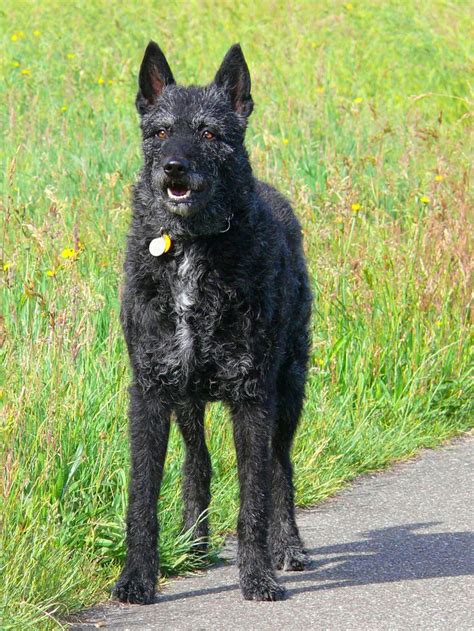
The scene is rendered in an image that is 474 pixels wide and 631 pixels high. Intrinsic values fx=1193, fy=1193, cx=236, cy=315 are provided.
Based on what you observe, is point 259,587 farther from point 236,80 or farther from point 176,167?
point 236,80

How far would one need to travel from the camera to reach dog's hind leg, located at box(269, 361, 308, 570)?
5.07m

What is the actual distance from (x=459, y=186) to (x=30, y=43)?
20.1ft

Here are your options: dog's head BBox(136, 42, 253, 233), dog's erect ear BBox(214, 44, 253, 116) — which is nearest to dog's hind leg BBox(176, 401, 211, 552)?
dog's head BBox(136, 42, 253, 233)

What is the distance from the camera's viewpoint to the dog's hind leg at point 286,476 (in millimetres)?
5066

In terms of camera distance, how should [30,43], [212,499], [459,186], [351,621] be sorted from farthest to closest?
[30,43]
[459,186]
[212,499]
[351,621]

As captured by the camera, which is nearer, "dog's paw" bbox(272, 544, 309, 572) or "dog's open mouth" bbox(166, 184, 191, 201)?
"dog's open mouth" bbox(166, 184, 191, 201)

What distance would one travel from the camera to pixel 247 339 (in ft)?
15.2

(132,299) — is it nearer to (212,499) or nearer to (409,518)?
(212,499)

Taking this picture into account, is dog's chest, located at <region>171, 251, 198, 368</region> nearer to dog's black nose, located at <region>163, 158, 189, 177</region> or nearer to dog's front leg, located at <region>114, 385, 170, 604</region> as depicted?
dog's front leg, located at <region>114, 385, 170, 604</region>

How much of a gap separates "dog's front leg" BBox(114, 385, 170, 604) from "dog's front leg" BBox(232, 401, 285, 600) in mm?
Answer: 313

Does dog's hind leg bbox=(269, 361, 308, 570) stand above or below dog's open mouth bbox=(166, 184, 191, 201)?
below

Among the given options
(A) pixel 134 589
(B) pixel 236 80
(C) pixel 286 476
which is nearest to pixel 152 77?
(B) pixel 236 80

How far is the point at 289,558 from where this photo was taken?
16.6ft

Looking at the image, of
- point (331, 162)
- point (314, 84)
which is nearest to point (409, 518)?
point (331, 162)
